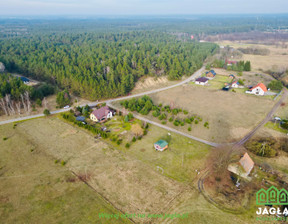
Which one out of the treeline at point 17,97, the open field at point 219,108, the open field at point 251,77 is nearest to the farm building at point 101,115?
the open field at point 219,108

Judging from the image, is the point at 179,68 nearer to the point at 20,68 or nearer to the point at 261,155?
the point at 261,155

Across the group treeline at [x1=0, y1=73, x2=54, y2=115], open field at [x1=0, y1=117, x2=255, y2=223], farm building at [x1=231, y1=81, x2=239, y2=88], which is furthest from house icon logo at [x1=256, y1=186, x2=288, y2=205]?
treeline at [x1=0, y1=73, x2=54, y2=115]

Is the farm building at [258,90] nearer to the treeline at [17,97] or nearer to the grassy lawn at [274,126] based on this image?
the grassy lawn at [274,126]

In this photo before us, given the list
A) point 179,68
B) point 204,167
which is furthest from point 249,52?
point 204,167

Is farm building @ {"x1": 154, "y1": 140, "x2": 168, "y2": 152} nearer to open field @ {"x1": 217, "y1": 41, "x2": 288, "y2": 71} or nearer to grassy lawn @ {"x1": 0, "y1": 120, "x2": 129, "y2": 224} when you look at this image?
grassy lawn @ {"x1": 0, "y1": 120, "x2": 129, "y2": 224}

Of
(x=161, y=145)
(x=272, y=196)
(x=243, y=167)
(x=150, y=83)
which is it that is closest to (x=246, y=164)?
(x=243, y=167)
